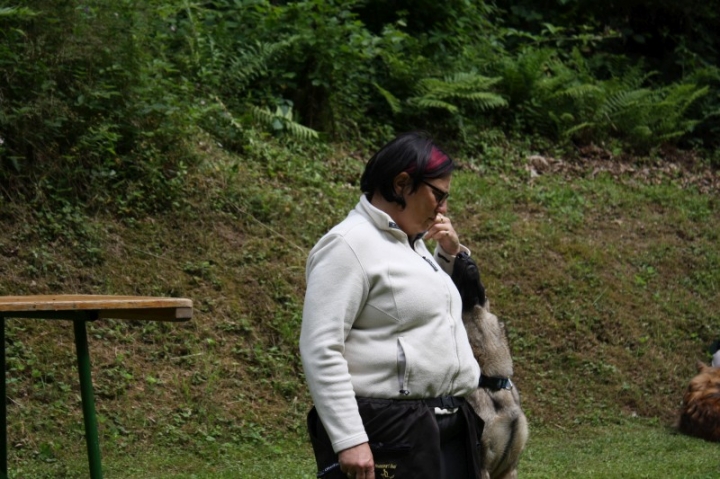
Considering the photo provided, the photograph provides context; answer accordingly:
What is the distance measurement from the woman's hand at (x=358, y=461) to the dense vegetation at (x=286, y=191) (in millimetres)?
4127

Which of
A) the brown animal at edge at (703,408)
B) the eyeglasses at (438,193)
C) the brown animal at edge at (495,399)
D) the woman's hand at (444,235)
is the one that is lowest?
the brown animal at edge at (703,408)

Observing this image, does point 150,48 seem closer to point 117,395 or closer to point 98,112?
point 98,112

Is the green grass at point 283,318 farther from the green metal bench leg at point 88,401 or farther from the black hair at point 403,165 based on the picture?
the black hair at point 403,165

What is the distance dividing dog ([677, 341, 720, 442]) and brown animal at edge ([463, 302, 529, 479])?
4554mm

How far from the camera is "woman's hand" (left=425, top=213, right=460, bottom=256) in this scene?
12.8 feet

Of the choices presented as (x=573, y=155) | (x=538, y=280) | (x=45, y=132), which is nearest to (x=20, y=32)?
(x=45, y=132)

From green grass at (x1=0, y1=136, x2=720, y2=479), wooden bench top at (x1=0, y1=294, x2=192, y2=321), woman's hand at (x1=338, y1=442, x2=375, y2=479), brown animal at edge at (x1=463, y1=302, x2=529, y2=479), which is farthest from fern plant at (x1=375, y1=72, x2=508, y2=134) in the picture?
woman's hand at (x1=338, y1=442, x2=375, y2=479)

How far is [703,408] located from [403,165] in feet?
21.1

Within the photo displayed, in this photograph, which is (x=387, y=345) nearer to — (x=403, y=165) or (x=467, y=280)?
(x=403, y=165)

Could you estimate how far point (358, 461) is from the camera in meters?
3.10

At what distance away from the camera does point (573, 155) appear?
46.9 ft

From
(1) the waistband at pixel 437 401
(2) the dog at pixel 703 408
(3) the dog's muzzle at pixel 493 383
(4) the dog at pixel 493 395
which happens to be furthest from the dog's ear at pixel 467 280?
(2) the dog at pixel 703 408

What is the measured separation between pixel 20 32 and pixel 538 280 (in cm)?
589

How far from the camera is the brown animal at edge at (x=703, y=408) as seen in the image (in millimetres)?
8789
